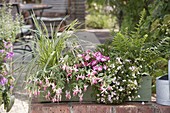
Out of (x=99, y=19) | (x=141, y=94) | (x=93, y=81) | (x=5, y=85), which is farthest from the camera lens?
(x=99, y=19)

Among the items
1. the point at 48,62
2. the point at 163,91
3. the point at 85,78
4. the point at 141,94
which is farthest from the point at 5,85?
the point at 163,91

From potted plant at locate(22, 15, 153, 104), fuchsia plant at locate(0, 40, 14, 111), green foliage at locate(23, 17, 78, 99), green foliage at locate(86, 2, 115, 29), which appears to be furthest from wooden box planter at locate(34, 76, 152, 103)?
green foliage at locate(86, 2, 115, 29)

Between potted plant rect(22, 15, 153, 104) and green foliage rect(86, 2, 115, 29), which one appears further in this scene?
green foliage rect(86, 2, 115, 29)

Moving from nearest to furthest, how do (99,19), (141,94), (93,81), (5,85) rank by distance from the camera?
(93,81), (141,94), (5,85), (99,19)

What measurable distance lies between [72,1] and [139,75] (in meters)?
8.96

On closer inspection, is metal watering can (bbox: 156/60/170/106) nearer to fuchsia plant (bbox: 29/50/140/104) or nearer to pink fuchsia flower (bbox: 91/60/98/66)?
fuchsia plant (bbox: 29/50/140/104)

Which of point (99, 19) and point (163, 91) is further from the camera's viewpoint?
point (99, 19)

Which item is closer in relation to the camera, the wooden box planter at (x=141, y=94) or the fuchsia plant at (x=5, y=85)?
the wooden box planter at (x=141, y=94)

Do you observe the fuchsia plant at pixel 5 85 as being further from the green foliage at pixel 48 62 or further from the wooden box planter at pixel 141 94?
the wooden box planter at pixel 141 94

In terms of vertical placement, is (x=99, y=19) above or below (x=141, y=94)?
above

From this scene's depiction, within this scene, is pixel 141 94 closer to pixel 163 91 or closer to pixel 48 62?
pixel 163 91

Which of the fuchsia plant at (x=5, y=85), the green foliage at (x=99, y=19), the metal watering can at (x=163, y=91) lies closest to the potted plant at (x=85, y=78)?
the metal watering can at (x=163, y=91)

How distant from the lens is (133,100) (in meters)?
2.20

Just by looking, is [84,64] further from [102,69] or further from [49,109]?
[49,109]
